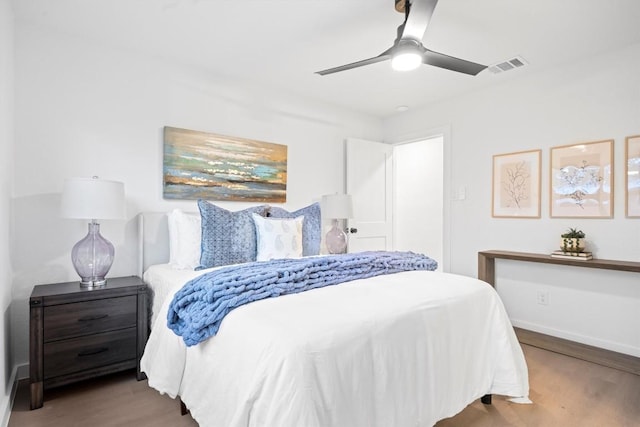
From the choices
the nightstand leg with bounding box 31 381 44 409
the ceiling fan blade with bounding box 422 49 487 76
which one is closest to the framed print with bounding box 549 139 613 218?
the ceiling fan blade with bounding box 422 49 487 76

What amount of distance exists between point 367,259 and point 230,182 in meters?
1.69

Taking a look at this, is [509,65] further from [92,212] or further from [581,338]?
[92,212]

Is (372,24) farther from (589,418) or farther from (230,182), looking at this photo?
(589,418)

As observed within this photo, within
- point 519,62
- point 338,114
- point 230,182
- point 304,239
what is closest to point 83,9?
point 230,182

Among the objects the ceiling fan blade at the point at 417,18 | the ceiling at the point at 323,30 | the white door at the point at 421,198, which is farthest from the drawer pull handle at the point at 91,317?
the white door at the point at 421,198

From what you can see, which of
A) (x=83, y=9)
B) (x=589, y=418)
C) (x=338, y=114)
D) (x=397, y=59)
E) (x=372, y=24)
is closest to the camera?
(x=589, y=418)

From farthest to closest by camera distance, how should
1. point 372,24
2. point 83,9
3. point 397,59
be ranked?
point 372,24 → point 83,9 → point 397,59

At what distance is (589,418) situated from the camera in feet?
6.35

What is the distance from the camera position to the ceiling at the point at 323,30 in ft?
7.28

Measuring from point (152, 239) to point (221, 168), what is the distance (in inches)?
34.8

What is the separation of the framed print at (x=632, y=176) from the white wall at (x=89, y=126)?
10.8 ft

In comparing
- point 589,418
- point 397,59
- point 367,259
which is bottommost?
point 589,418

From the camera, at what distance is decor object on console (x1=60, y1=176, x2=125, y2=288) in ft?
7.25

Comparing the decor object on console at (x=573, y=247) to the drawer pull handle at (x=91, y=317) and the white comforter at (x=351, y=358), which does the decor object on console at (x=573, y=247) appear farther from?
the drawer pull handle at (x=91, y=317)
